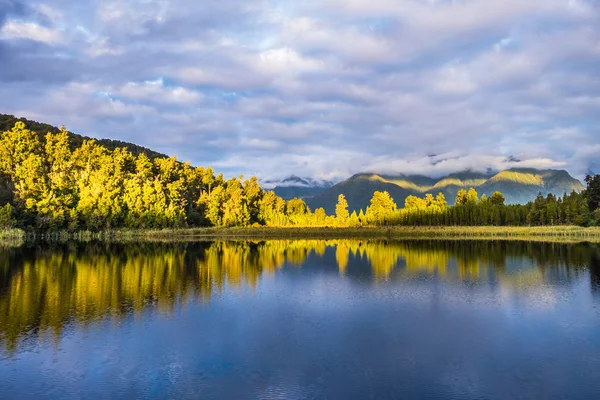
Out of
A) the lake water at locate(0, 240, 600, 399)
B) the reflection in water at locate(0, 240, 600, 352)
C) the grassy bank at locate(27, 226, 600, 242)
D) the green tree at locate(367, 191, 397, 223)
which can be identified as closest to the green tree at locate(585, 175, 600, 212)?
the grassy bank at locate(27, 226, 600, 242)

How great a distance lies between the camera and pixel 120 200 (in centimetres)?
10031

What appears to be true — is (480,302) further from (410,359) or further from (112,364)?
(112,364)

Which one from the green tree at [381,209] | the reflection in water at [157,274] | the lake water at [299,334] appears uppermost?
the green tree at [381,209]

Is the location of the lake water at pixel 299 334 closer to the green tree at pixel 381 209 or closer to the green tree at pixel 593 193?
the green tree at pixel 593 193

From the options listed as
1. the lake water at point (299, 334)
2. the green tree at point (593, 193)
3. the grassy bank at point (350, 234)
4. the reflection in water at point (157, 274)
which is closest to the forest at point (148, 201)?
the green tree at point (593, 193)

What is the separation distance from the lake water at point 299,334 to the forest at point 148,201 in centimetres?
5350

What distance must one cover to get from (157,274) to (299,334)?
871 inches

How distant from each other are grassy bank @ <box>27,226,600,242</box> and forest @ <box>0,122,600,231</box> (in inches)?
146

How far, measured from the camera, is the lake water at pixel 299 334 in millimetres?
15969

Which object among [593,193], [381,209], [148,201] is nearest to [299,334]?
[148,201]

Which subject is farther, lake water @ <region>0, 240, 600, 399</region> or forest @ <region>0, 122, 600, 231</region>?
forest @ <region>0, 122, 600, 231</region>

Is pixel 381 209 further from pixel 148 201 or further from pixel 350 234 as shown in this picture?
pixel 148 201

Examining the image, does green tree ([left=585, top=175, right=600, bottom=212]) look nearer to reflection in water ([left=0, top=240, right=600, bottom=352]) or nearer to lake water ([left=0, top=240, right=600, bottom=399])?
reflection in water ([left=0, top=240, right=600, bottom=352])

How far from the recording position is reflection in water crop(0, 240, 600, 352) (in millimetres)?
26250
